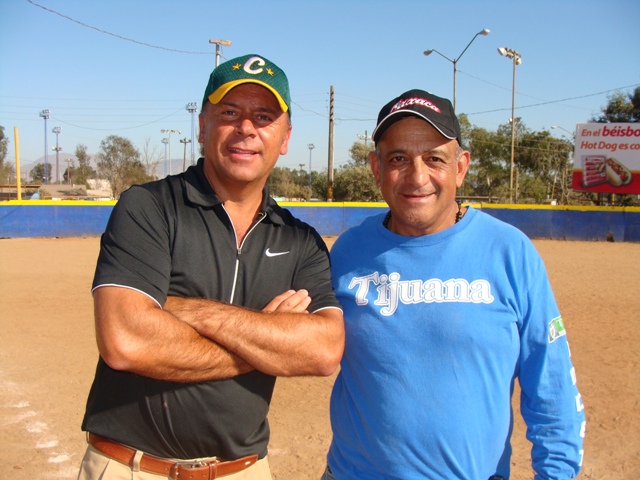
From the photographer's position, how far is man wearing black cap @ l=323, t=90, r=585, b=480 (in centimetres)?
197

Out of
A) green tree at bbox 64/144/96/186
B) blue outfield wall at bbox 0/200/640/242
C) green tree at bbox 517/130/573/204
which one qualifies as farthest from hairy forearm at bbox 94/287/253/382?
green tree at bbox 64/144/96/186

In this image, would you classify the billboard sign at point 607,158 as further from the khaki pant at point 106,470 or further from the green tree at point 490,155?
the khaki pant at point 106,470

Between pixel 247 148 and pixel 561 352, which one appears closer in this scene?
pixel 561 352

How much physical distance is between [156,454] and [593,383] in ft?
17.6

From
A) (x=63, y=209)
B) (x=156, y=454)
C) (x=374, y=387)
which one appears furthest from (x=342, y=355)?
(x=63, y=209)

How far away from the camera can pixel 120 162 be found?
54.1m

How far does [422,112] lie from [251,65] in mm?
761

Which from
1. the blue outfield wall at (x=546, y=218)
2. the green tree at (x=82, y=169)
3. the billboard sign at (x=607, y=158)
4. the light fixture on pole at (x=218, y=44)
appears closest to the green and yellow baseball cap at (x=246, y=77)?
the blue outfield wall at (x=546, y=218)

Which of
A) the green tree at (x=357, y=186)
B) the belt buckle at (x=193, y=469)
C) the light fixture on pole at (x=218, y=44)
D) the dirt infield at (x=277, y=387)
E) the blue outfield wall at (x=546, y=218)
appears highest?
the light fixture on pole at (x=218, y=44)

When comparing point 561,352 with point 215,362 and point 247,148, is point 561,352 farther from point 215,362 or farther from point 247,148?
point 247,148

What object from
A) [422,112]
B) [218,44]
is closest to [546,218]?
[218,44]

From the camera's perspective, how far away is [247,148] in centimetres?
233

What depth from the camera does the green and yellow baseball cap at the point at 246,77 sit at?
91.8 inches

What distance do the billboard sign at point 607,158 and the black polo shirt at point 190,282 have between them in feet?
93.4
